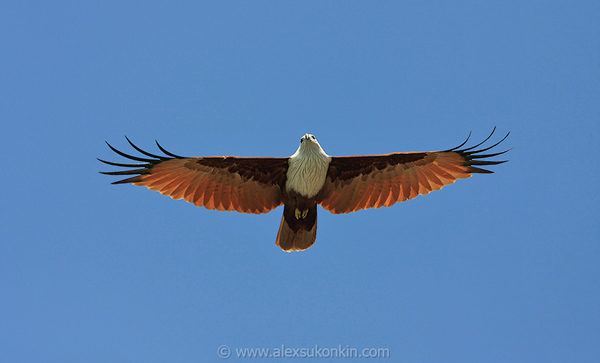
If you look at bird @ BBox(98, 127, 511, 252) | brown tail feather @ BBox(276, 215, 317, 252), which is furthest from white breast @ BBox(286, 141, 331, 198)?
brown tail feather @ BBox(276, 215, 317, 252)

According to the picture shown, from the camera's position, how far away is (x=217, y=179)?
13.5 m

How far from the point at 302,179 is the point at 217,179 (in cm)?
188

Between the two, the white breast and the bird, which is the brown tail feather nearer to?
the bird

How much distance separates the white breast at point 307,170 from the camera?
1294 cm

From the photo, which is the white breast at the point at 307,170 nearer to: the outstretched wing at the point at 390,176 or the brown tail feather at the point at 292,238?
the outstretched wing at the point at 390,176

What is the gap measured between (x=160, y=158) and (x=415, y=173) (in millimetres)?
5546

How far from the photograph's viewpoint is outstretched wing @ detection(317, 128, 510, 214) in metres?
13.5

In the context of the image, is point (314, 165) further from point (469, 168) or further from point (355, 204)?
point (469, 168)

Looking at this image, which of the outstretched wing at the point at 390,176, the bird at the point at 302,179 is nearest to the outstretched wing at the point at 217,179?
the bird at the point at 302,179

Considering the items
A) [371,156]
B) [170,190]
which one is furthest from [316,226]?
[170,190]

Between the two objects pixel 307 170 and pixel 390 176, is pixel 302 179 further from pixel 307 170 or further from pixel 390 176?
pixel 390 176

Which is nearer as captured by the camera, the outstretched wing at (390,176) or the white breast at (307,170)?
the white breast at (307,170)

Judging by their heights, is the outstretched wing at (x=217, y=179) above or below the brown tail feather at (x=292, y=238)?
above

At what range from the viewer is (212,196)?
13.7 metres
